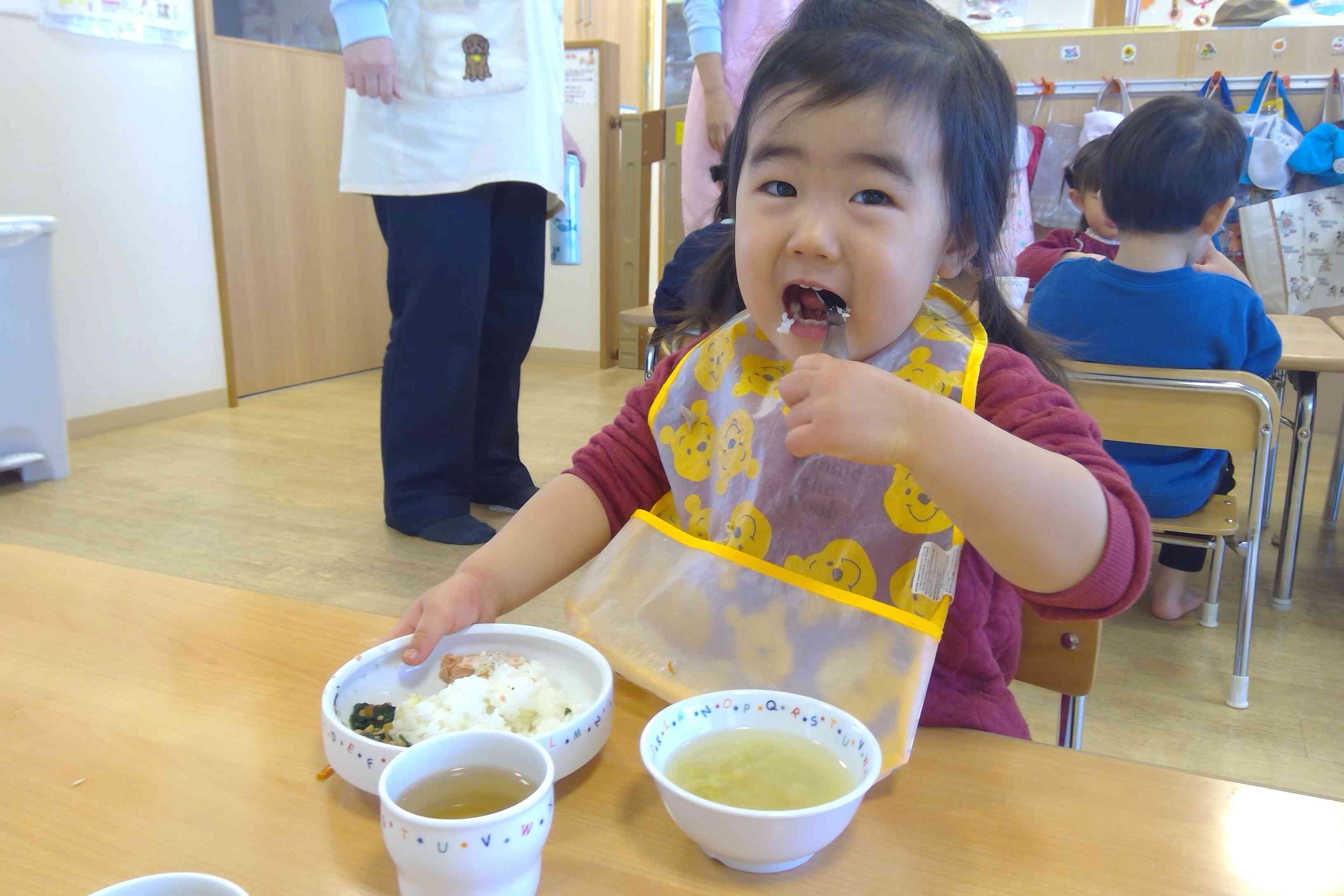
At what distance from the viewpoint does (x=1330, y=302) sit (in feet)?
11.7

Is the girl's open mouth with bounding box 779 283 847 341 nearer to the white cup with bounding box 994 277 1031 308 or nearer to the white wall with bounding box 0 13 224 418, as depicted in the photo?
the white cup with bounding box 994 277 1031 308

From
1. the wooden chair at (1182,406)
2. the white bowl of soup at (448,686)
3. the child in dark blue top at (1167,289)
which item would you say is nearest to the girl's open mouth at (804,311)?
the white bowl of soup at (448,686)

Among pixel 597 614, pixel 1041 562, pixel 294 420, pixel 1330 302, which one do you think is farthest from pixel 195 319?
pixel 1330 302

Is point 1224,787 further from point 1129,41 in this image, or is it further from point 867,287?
point 1129,41

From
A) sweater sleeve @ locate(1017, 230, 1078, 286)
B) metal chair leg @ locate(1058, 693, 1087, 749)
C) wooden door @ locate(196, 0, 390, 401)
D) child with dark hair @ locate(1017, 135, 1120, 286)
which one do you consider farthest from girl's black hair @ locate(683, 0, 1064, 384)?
wooden door @ locate(196, 0, 390, 401)

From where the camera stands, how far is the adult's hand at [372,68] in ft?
6.73

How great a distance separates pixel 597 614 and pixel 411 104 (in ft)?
5.74

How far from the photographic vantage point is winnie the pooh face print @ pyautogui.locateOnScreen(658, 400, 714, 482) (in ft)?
2.86

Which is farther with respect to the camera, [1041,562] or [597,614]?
[597,614]

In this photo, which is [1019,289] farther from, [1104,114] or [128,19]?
[128,19]

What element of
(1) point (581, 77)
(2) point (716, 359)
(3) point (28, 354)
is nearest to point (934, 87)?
(2) point (716, 359)

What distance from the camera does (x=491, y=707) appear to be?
583 mm

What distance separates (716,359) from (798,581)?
0.28 meters

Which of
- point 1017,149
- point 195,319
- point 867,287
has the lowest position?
point 195,319
